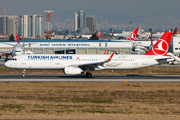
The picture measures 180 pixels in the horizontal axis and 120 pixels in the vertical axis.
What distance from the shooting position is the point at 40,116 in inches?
797

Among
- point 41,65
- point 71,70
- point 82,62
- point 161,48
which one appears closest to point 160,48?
point 161,48

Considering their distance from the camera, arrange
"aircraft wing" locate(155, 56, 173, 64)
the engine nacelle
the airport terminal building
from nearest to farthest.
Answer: the engine nacelle
"aircraft wing" locate(155, 56, 173, 64)
the airport terminal building

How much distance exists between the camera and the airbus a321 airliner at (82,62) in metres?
41.1

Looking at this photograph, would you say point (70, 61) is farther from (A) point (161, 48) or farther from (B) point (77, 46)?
(B) point (77, 46)

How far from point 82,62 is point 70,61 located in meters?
1.96

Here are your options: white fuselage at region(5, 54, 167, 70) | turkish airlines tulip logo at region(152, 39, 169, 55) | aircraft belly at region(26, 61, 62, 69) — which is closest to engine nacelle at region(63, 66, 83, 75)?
white fuselage at region(5, 54, 167, 70)

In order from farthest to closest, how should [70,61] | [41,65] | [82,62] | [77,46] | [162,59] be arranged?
1. [77,46]
2. [162,59]
3. [82,62]
4. [70,61]
5. [41,65]

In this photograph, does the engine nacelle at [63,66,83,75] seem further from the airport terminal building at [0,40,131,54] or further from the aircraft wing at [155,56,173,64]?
the airport terminal building at [0,40,131,54]

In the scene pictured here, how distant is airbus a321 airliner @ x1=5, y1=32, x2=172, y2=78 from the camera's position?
135ft

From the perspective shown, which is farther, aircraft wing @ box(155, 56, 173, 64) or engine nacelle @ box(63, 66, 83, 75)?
aircraft wing @ box(155, 56, 173, 64)

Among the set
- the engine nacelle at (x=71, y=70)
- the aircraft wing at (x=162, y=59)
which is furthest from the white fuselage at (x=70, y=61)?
the engine nacelle at (x=71, y=70)

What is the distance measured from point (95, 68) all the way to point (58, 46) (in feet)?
173

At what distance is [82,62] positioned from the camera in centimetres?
4222

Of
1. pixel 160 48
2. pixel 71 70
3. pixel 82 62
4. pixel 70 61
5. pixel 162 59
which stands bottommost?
pixel 71 70
